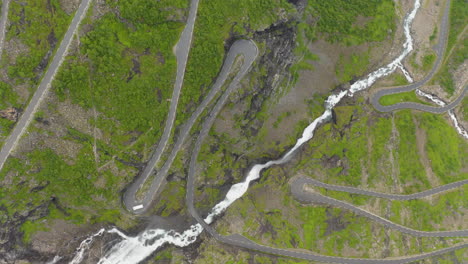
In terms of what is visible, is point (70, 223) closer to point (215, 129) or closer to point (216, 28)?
point (215, 129)

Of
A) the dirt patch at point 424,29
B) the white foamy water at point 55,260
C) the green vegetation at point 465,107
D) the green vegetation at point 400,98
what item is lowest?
the white foamy water at point 55,260

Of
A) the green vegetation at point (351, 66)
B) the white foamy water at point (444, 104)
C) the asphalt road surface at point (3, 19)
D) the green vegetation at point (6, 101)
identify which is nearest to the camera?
the asphalt road surface at point (3, 19)

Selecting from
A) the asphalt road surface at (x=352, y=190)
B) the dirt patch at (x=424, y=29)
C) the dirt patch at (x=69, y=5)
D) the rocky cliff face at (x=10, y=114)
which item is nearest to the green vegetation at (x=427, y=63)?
the dirt patch at (x=424, y=29)

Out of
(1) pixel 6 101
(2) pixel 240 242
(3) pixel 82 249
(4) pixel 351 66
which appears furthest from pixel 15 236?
(4) pixel 351 66

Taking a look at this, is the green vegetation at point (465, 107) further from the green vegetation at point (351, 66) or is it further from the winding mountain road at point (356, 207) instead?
the green vegetation at point (351, 66)

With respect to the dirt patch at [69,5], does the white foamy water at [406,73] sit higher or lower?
higher

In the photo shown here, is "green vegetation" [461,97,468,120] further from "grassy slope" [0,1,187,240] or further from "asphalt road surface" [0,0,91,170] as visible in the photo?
"asphalt road surface" [0,0,91,170]
